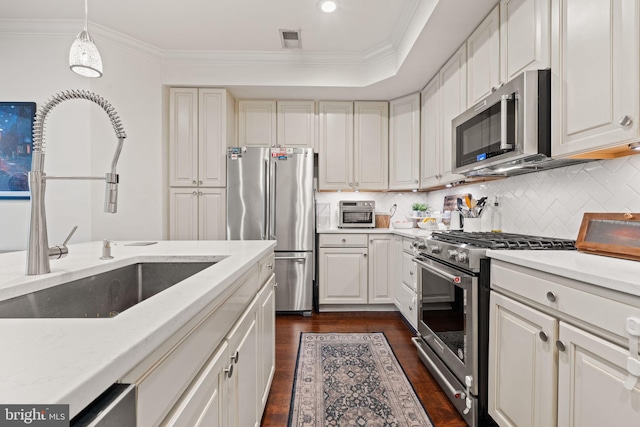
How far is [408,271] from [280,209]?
4.89 feet

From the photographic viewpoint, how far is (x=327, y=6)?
2.48 meters

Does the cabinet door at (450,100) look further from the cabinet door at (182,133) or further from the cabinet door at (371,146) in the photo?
the cabinet door at (182,133)

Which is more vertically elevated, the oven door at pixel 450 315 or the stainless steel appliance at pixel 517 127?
the stainless steel appliance at pixel 517 127

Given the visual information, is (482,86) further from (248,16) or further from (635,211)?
(248,16)

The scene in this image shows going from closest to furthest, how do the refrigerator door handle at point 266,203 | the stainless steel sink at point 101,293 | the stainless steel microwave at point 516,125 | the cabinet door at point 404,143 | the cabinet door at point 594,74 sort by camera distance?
the stainless steel sink at point 101,293 < the cabinet door at point 594,74 < the stainless steel microwave at point 516,125 < the refrigerator door handle at point 266,203 < the cabinet door at point 404,143

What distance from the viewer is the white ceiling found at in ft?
8.00

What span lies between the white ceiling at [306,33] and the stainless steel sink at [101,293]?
2.28 m

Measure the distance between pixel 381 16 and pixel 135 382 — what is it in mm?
3037

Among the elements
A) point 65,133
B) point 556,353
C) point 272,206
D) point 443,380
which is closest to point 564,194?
point 556,353

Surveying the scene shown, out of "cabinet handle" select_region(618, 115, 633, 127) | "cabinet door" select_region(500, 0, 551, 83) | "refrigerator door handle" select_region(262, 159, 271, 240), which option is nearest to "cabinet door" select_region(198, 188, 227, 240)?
"refrigerator door handle" select_region(262, 159, 271, 240)

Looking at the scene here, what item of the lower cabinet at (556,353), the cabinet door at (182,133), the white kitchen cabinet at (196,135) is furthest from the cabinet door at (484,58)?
the cabinet door at (182,133)

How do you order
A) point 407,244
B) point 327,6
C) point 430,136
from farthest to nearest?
point 430,136 < point 407,244 < point 327,6

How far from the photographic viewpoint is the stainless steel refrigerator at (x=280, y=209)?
3.33 metres

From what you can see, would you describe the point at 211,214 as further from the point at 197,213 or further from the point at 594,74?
the point at 594,74
